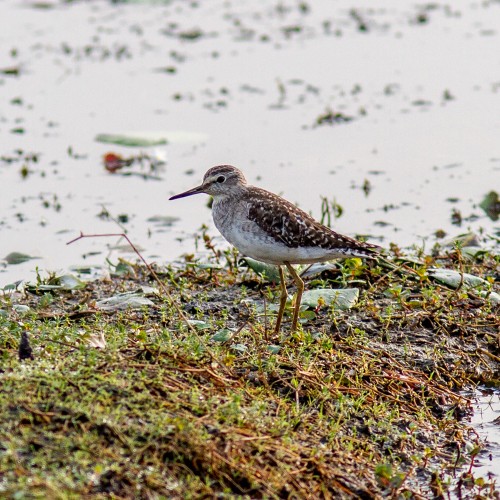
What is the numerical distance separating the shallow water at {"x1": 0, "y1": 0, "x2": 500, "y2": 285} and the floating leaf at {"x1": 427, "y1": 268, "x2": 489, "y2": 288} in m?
1.78

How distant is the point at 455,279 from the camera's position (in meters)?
8.87

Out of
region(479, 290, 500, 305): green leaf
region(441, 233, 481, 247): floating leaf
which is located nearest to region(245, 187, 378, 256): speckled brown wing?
region(479, 290, 500, 305): green leaf

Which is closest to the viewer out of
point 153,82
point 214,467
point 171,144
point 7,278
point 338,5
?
point 214,467

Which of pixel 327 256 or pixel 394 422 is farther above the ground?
pixel 327 256

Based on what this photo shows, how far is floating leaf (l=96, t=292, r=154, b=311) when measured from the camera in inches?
326

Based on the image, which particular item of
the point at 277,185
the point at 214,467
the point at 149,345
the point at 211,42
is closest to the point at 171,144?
the point at 277,185

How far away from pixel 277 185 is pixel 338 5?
8.66 m

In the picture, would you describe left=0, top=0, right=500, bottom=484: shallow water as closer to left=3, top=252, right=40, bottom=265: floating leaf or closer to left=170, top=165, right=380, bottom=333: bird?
left=3, top=252, right=40, bottom=265: floating leaf

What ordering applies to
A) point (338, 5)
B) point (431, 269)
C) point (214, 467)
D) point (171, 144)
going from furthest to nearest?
point (338, 5), point (171, 144), point (431, 269), point (214, 467)

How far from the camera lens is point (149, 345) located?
22.2 ft

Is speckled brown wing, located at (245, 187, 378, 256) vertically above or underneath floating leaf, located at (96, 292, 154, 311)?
above

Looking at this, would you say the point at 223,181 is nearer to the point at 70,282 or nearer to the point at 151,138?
the point at 70,282

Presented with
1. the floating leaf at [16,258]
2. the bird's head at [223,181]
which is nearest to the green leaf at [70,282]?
the floating leaf at [16,258]

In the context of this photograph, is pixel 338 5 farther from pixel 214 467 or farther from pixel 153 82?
pixel 214 467
